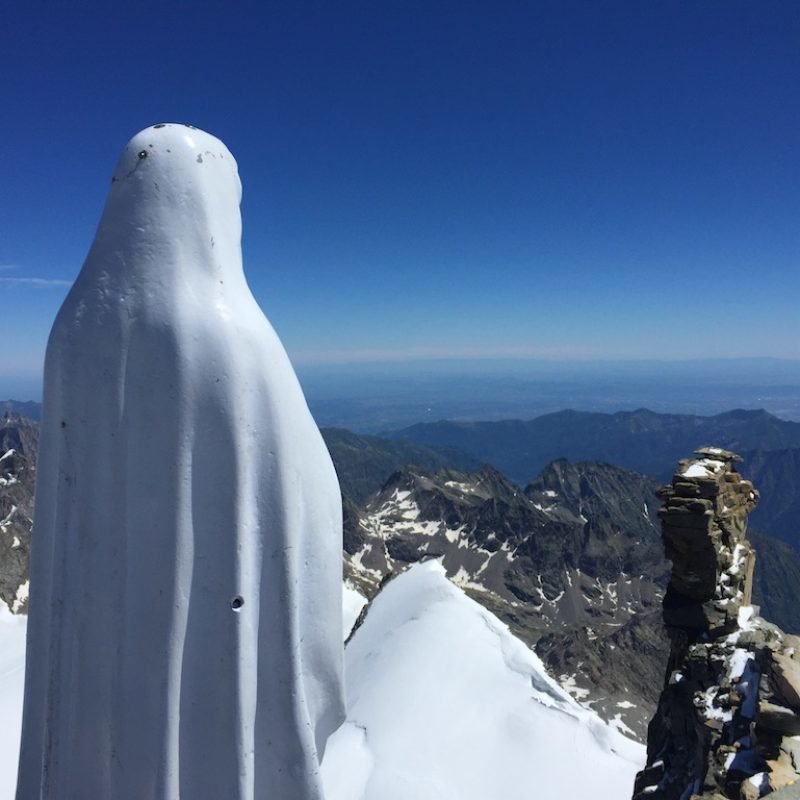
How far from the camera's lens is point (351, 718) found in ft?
36.2

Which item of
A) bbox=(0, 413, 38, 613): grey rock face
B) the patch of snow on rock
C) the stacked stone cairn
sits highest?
the stacked stone cairn

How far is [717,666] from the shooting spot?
11109 mm

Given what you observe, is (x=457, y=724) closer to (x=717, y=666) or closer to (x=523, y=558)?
(x=717, y=666)

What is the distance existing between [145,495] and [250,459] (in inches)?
24.4

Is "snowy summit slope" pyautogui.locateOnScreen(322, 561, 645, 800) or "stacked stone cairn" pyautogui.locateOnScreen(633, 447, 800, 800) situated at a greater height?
"stacked stone cairn" pyautogui.locateOnScreen(633, 447, 800, 800)

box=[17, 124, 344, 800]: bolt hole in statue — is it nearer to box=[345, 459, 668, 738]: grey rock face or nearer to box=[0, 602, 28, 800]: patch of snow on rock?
box=[0, 602, 28, 800]: patch of snow on rock

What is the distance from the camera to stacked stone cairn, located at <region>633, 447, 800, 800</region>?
8.35 meters

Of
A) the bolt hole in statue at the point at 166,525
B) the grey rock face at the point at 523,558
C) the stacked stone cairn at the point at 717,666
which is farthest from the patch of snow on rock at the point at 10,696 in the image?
the grey rock face at the point at 523,558

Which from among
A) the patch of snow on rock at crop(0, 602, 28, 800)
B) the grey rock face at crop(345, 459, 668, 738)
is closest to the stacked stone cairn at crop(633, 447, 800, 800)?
the patch of snow on rock at crop(0, 602, 28, 800)

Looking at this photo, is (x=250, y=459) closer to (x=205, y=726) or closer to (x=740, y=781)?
(x=205, y=726)

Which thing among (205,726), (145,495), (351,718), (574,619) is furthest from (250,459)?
(574,619)

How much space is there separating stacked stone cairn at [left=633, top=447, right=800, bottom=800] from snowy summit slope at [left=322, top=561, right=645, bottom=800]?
4.28 ft

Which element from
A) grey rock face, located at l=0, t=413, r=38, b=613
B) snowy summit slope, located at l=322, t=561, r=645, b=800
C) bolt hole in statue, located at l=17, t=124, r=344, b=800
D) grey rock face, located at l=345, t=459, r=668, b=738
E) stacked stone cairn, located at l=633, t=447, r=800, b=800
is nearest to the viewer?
bolt hole in statue, located at l=17, t=124, r=344, b=800

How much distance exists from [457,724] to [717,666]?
16.2 feet
